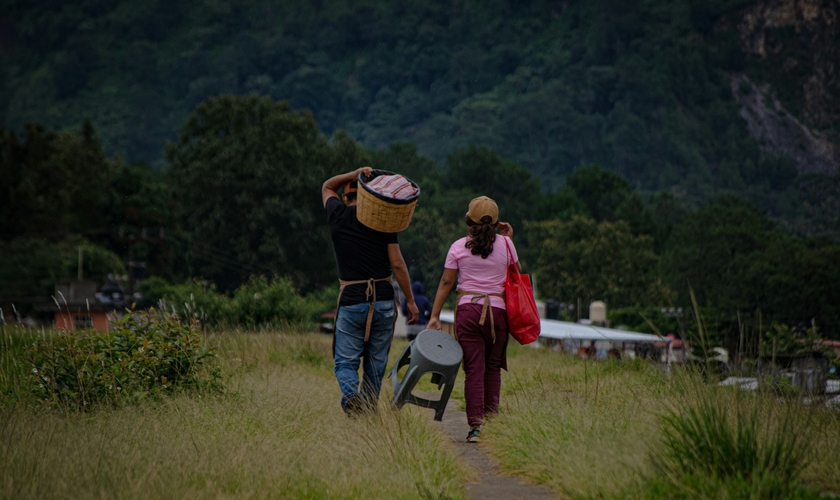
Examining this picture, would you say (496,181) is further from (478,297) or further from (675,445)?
(675,445)

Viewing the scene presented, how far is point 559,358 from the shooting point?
14.4 meters

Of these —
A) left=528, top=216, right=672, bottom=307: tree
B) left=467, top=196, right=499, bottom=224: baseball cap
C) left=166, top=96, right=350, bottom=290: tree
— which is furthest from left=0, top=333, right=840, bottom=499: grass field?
left=528, top=216, right=672, bottom=307: tree

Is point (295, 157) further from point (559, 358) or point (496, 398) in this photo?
point (496, 398)

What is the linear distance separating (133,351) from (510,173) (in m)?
110

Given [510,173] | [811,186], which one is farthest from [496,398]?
[811,186]

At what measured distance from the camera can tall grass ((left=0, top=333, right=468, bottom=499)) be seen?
17.5 ft

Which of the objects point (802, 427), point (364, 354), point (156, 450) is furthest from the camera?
point (364, 354)

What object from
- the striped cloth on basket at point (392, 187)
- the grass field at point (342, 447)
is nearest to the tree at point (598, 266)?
the grass field at point (342, 447)

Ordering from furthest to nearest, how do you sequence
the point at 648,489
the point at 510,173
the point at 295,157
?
the point at 510,173 → the point at 295,157 → the point at 648,489

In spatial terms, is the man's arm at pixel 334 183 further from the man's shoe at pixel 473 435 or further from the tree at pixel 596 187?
the tree at pixel 596 187

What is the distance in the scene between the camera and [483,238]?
7.81 metres

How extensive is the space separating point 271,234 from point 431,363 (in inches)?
2320

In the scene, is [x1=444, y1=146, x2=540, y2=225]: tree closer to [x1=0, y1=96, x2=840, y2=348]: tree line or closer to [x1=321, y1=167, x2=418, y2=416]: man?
[x1=0, y1=96, x2=840, y2=348]: tree line

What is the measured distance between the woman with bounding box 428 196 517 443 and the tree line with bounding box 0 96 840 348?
51.5 metres
